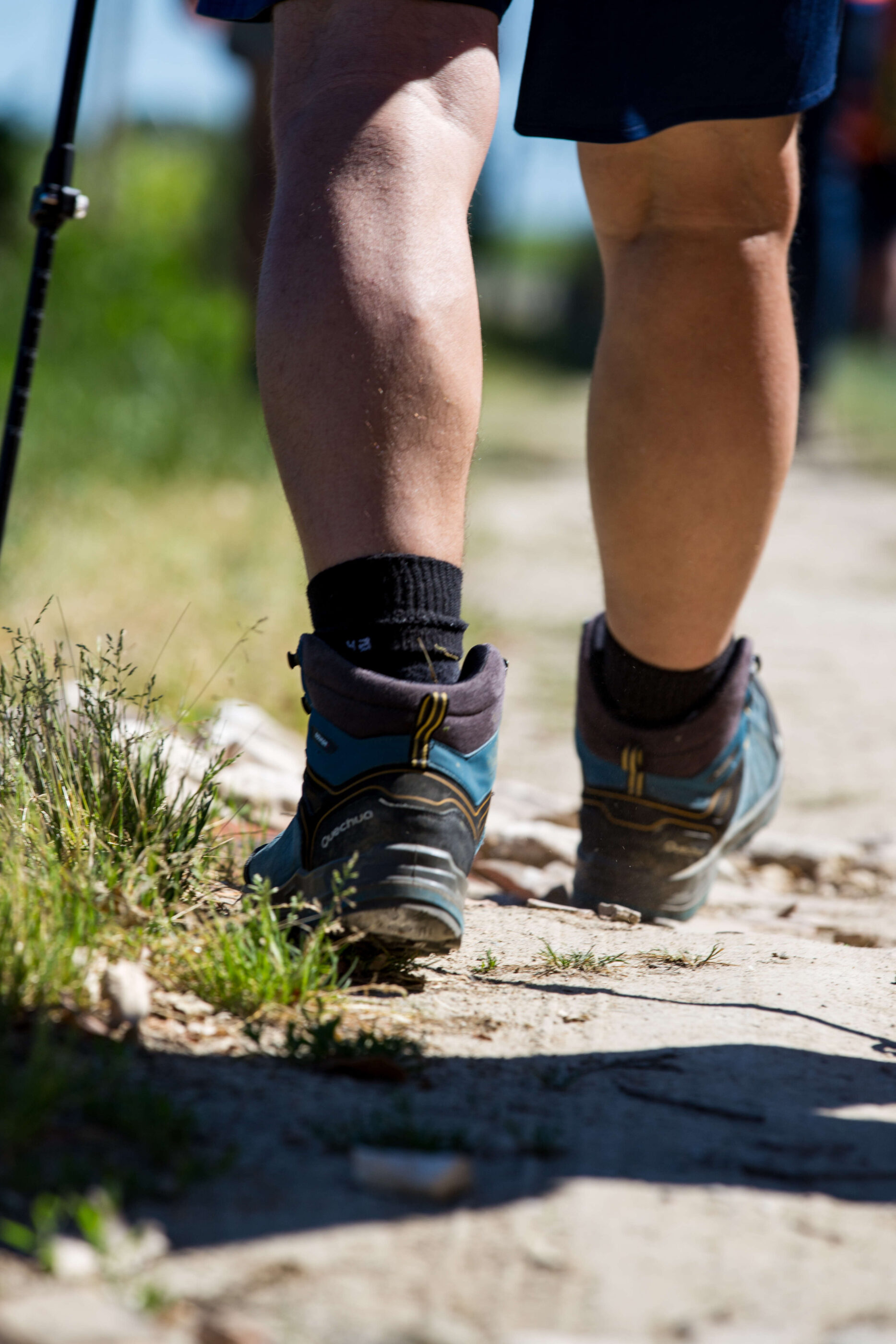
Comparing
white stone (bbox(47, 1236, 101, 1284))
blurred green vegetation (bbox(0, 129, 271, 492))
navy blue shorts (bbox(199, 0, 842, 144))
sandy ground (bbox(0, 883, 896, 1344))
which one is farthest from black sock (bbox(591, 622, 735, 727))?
blurred green vegetation (bbox(0, 129, 271, 492))

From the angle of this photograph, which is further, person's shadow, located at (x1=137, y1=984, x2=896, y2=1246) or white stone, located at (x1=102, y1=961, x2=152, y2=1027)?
white stone, located at (x1=102, y1=961, x2=152, y2=1027)

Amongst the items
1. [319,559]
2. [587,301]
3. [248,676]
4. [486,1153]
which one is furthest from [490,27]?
[587,301]

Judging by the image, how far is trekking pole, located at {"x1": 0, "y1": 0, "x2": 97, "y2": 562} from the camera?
1745mm

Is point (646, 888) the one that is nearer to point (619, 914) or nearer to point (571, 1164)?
point (619, 914)

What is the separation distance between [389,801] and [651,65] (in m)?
0.94

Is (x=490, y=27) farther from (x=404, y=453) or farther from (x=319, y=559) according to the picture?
(x=319, y=559)

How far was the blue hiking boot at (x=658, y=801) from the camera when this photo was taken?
1822 mm

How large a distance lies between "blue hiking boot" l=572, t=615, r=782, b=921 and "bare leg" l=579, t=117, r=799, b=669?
0.10m

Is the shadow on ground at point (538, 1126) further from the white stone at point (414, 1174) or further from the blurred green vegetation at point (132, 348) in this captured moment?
the blurred green vegetation at point (132, 348)

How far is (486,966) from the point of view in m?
1.42

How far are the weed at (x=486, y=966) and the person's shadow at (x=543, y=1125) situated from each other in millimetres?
Result: 238

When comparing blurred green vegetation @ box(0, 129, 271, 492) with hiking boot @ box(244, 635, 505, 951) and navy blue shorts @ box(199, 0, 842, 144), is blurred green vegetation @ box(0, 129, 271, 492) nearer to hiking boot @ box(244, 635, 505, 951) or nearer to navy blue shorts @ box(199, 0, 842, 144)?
navy blue shorts @ box(199, 0, 842, 144)

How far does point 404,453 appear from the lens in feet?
4.32

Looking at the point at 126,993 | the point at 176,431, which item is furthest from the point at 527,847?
the point at 176,431
